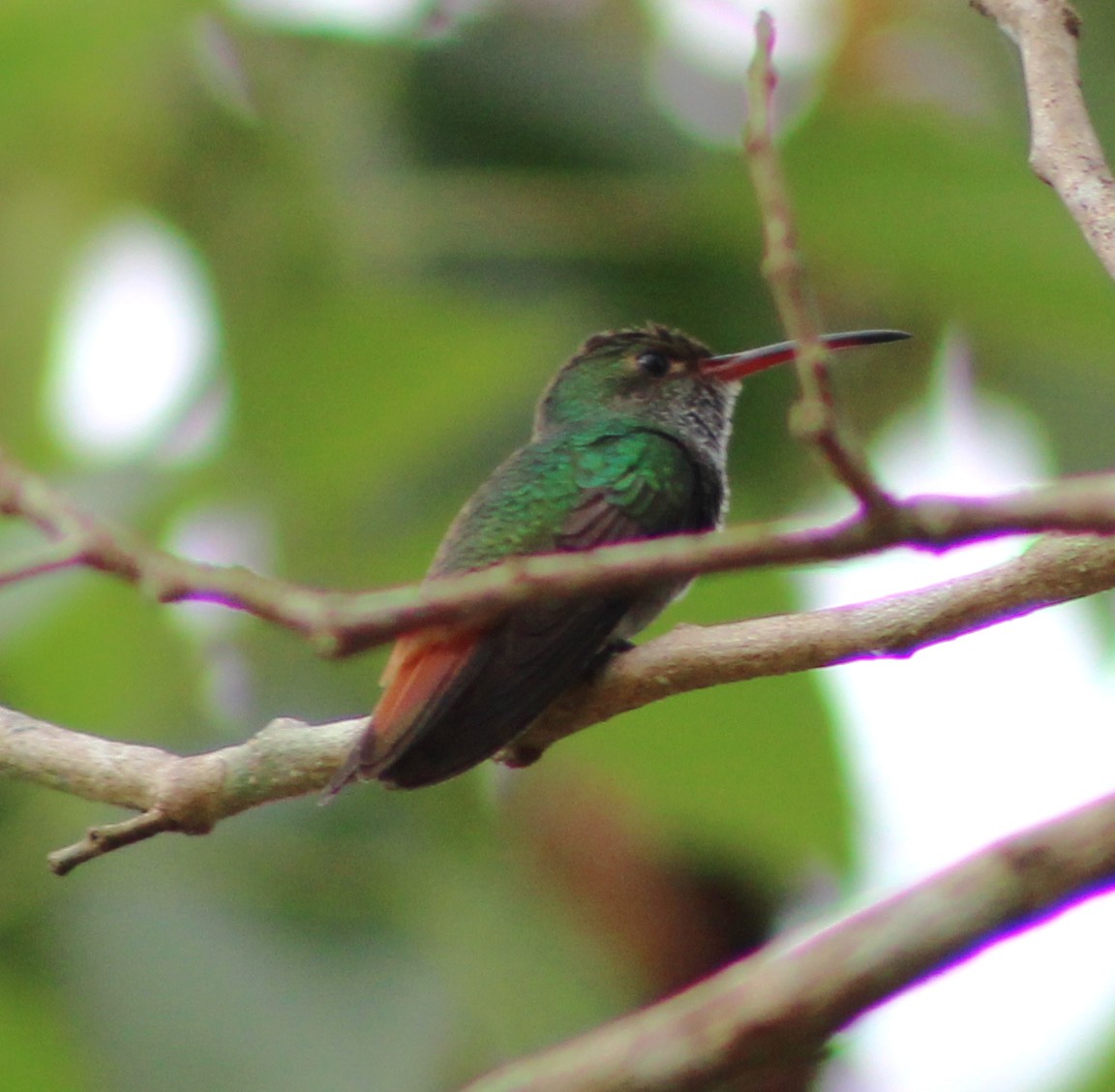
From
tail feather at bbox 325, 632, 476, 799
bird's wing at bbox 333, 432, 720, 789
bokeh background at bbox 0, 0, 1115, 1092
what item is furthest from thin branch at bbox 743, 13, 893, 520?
bokeh background at bbox 0, 0, 1115, 1092

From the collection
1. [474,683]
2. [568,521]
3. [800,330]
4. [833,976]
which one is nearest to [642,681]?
[474,683]

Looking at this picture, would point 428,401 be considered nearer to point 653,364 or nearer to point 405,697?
point 653,364

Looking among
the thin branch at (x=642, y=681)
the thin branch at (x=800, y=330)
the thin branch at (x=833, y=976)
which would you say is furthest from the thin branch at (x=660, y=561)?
the thin branch at (x=642, y=681)

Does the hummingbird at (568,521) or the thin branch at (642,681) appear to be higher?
the hummingbird at (568,521)

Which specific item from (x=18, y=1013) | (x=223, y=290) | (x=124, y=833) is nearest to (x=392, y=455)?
(x=223, y=290)

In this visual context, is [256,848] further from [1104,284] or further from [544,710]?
[1104,284]

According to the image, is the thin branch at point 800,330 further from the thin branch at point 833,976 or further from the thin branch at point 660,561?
the thin branch at point 833,976

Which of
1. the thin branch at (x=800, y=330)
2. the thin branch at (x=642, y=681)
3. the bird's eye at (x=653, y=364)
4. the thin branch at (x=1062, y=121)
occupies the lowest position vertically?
the thin branch at (x=800, y=330)
